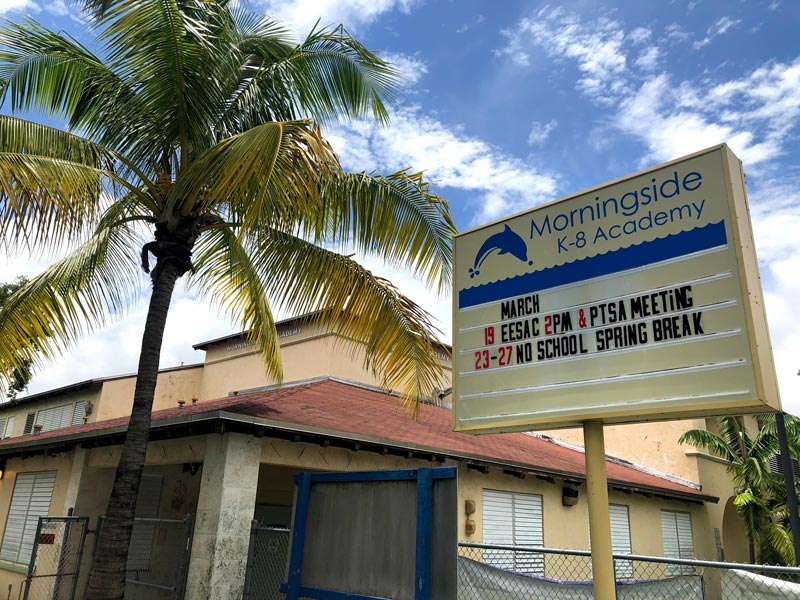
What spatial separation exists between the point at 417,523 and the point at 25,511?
14.5 meters

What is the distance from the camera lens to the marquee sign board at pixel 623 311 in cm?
369

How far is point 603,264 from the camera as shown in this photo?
427 centimetres

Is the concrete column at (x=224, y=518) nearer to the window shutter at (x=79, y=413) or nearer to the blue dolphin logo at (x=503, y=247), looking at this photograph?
the blue dolphin logo at (x=503, y=247)

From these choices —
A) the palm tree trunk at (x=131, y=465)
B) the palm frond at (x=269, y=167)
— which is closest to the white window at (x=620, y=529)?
the palm tree trunk at (x=131, y=465)

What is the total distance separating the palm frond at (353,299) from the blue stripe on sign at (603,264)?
15.5 ft

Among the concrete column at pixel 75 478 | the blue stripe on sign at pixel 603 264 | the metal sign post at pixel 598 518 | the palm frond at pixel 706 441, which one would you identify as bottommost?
the metal sign post at pixel 598 518

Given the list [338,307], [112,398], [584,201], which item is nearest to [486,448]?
[338,307]

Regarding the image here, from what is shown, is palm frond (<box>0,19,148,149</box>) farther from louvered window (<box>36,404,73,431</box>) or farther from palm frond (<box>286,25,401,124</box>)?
louvered window (<box>36,404,73,431</box>)

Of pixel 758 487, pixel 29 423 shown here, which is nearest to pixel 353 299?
pixel 758 487

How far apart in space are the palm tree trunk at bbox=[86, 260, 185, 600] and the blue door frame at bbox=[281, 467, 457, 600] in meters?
3.17

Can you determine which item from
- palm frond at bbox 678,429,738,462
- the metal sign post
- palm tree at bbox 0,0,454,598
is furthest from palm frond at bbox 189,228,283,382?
palm frond at bbox 678,429,738,462

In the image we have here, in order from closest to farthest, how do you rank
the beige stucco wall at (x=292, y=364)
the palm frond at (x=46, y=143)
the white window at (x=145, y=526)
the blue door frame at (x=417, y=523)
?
the blue door frame at (x=417, y=523) < the palm frond at (x=46, y=143) < the white window at (x=145, y=526) < the beige stucco wall at (x=292, y=364)

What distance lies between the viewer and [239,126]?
9977mm

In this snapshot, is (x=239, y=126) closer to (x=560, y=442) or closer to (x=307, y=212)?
(x=307, y=212)
